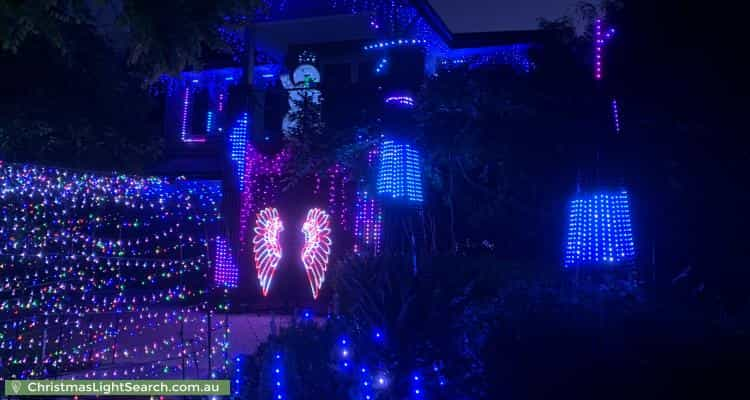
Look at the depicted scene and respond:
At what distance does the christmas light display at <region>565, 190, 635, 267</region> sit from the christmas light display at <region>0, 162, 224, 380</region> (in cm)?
527

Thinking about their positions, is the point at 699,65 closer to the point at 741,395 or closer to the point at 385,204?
the point at 385,204

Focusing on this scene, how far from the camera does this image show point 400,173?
10797mm

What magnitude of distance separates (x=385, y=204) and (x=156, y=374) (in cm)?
501

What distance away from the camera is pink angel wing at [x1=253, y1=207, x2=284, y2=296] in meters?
14.3

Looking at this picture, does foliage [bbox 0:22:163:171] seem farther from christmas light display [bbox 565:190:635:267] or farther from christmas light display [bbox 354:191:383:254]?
christmas light display [bbox 565:190:635:267]

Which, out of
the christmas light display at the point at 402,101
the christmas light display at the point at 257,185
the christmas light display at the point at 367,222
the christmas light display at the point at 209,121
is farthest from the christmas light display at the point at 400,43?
the christmas light display at the point at 209,121

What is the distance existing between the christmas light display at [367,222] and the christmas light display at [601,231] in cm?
511

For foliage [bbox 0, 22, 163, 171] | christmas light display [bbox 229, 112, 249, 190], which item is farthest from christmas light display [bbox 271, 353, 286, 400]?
christmas light display [bbox 229, 112, 249, 190]

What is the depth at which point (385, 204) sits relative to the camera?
11227 mm

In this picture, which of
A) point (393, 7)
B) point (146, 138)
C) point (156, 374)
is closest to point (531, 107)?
point (393, 7)

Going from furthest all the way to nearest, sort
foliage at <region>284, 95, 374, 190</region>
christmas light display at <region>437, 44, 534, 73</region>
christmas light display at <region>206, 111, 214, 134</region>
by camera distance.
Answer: christmas light display at <region>206, 111, 214, 134</region>, christmas light display at <region>437, 44, 534, 73</region>, foliage at <region>284, 95, 374, 190</region>

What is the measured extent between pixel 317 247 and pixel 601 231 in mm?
7006

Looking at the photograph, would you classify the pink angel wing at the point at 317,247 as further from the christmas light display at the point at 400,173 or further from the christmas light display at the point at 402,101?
the christmas light display at the point at 402,101

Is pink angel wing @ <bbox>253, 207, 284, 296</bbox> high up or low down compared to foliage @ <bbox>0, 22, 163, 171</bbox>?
down
